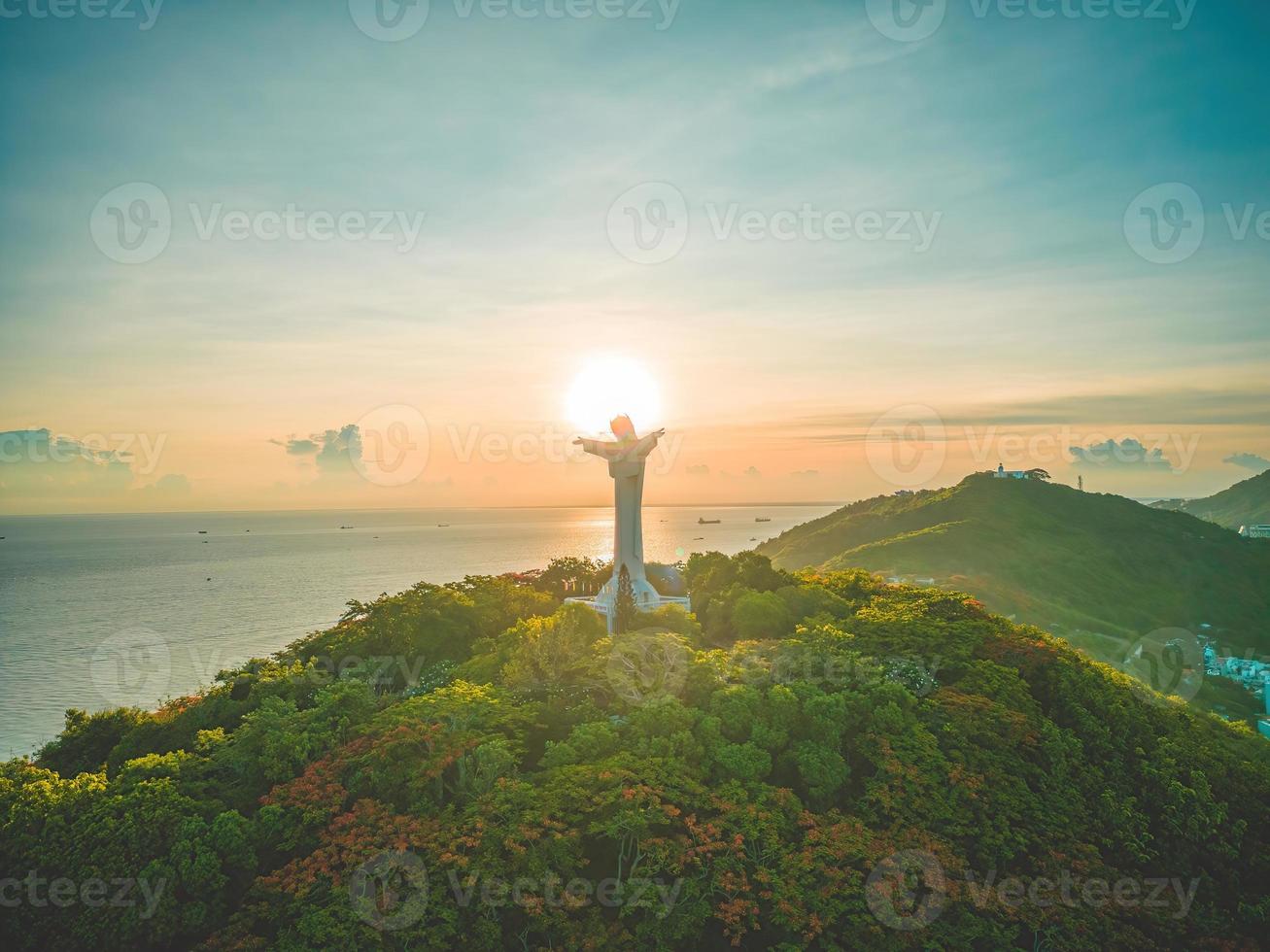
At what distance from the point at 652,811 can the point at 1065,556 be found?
9836cm

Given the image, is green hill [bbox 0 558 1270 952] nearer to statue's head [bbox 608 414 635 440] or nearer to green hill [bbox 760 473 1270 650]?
statue's head [bbox 608 414 635 440]

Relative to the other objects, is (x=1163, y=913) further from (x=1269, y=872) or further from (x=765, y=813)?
(x=765, y=813)

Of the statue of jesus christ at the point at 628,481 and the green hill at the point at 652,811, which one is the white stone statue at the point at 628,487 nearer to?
the statue of jesus christ at the point at 628,481

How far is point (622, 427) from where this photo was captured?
30500mm

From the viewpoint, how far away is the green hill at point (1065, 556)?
8162 centimetres

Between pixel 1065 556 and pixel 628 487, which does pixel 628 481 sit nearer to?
pixel 628 487

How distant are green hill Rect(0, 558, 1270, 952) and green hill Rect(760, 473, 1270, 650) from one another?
189ft

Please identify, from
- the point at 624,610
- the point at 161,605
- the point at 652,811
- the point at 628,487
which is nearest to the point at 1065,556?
the point at 628,487

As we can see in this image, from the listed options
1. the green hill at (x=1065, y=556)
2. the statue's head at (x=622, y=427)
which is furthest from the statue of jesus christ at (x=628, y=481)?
the green hill at (x=1065, y=556)

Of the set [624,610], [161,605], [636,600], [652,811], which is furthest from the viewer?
[161,605]

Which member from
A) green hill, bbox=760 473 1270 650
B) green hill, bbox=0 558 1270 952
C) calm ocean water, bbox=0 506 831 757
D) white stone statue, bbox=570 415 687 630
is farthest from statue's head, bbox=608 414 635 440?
green hill, bbox=760 473 1270 650

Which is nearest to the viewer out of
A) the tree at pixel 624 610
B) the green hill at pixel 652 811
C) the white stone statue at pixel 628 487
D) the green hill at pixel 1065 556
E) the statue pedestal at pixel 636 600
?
the green hill at pixel 652 811

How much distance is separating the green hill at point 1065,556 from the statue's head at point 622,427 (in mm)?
53476

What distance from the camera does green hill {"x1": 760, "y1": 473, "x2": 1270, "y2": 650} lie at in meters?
81.6
